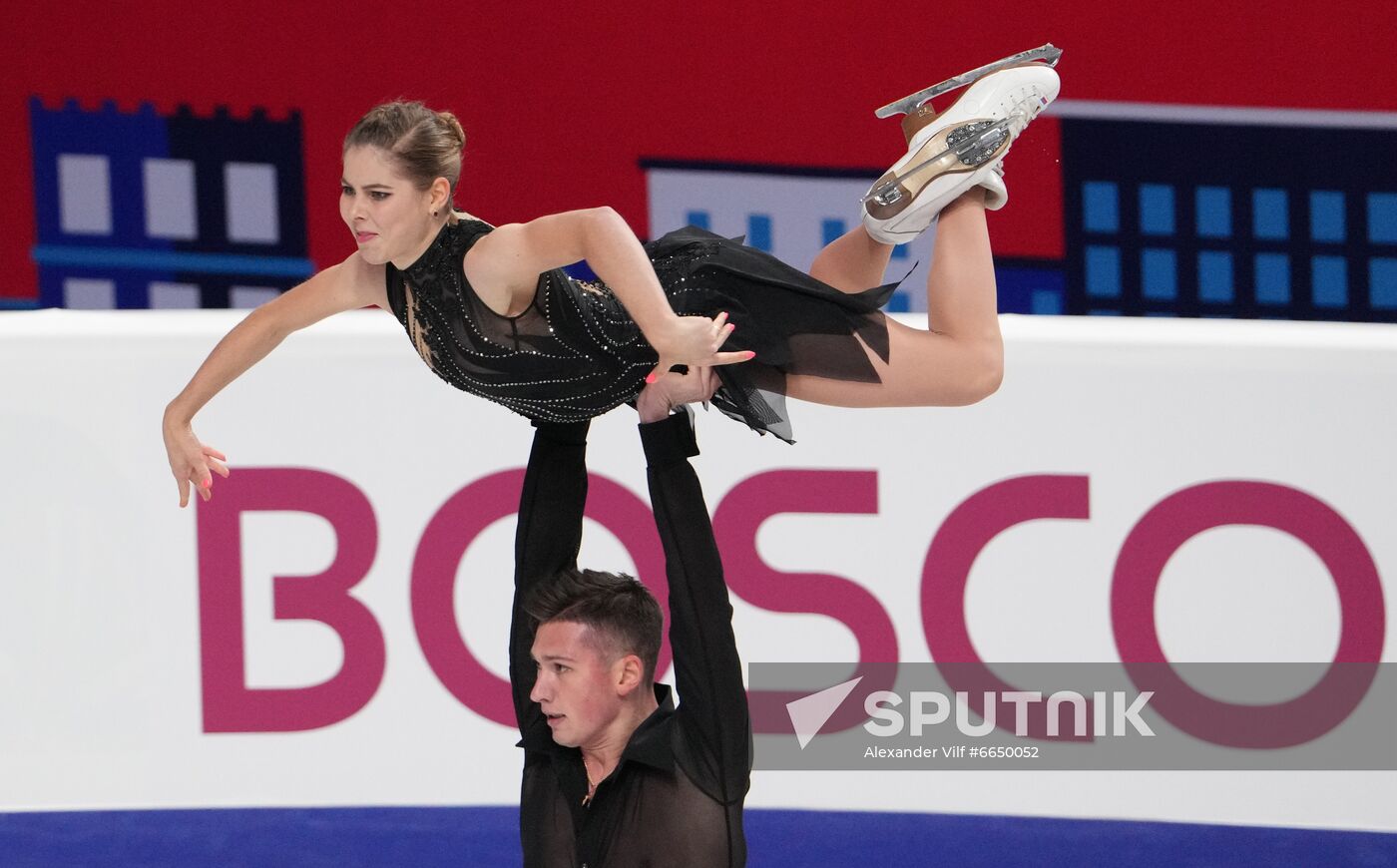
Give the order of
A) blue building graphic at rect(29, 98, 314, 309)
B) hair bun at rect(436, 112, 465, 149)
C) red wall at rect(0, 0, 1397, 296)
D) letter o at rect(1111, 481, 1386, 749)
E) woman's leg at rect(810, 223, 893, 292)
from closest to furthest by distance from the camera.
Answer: hair bun at rect(436, 112, 465, 149) → woman's leg at rect(810, 223, 893, 292) → letter o at rect(1111, 481, 1386, 749) → red wall at rect(0, 0, 1397, 296) → blue building graphic at rect(29, 98, 314, 309)

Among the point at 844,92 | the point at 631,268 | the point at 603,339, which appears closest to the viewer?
the point at 631,268

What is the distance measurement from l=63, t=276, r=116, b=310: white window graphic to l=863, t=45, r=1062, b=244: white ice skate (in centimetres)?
279

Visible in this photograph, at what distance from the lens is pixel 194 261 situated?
4777mm

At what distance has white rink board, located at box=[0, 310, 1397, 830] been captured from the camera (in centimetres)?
357

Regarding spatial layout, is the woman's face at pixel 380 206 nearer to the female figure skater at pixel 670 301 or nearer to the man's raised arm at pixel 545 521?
the female figure skater at pixel 670 301

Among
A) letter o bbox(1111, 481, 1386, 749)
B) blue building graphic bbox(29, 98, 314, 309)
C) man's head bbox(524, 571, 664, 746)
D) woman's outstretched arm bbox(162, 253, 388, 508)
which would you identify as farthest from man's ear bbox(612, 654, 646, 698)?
blue building graphic bbox(29, 98, 314, 309)

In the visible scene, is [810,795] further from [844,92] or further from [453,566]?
[844,92]

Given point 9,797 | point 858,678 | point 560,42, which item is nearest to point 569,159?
point 560,42

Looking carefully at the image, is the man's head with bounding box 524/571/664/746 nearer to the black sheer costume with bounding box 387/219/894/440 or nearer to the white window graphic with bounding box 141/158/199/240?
the black sheer costume with bounding box 387/219/894/440

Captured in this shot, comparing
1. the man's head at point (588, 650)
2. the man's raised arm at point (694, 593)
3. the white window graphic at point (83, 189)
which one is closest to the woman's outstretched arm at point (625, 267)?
the man's raised arm at point (694, 593)

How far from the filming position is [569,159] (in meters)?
4.81

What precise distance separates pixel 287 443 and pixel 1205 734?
6.62ft

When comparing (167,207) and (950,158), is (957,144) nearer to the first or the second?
(950,158)

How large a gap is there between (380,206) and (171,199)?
2660 mm
